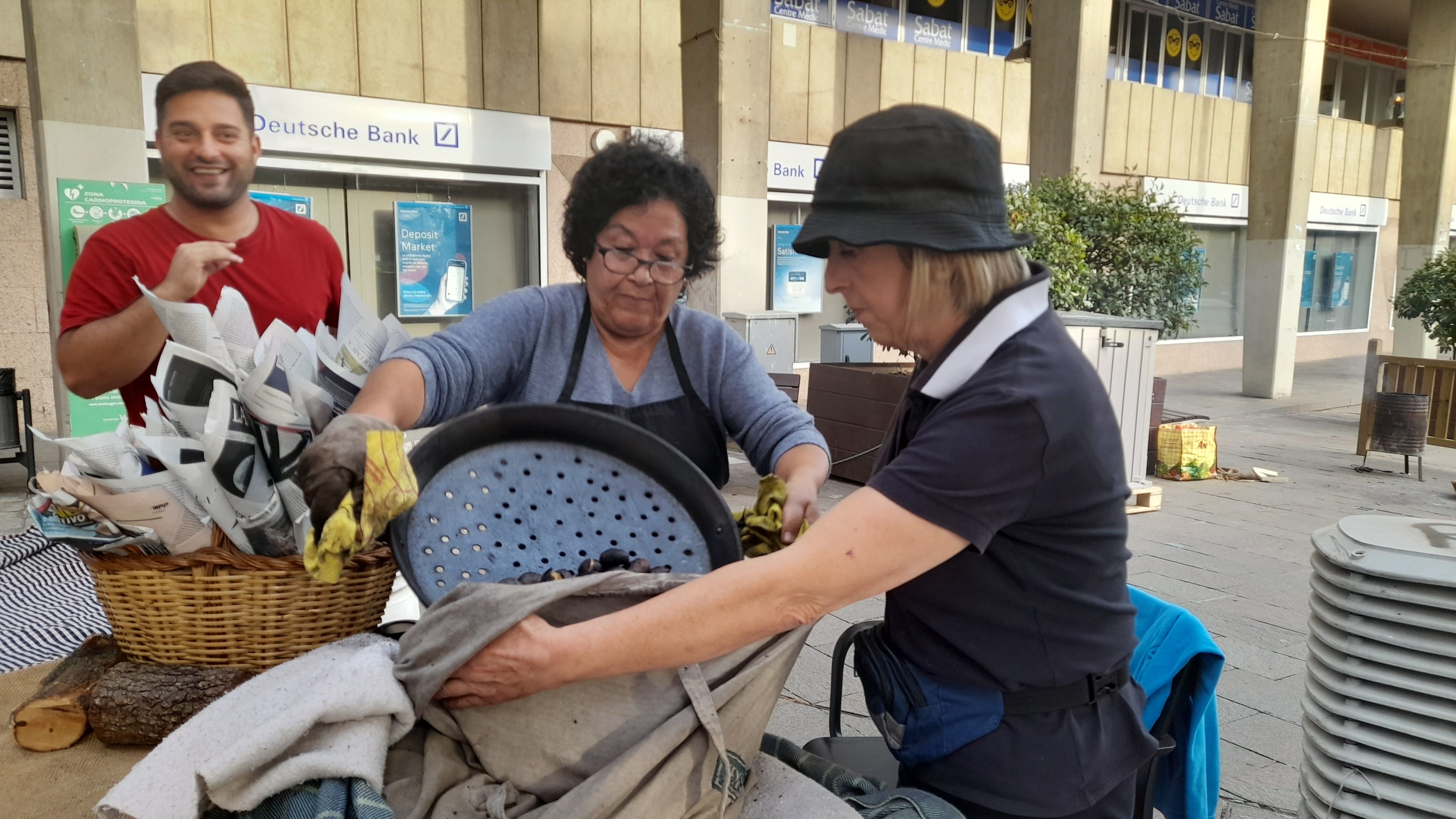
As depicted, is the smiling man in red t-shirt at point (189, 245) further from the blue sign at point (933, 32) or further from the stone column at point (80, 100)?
the blue sign at point (933, 32)

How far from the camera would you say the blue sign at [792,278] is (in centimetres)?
1176

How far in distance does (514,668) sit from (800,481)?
2.32ft

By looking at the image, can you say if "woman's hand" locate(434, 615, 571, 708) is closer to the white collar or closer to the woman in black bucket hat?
the woman in black bucket hat

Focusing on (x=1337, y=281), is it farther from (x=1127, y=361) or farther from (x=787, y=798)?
(x=787, y=798)

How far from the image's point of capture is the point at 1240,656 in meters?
4.13

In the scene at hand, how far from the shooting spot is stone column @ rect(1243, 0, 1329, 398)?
1241cm

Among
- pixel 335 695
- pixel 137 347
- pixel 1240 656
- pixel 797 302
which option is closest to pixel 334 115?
pixel 797 302

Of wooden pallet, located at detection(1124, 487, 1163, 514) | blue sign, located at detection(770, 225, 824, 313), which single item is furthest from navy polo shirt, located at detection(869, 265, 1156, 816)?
blue sign, located at detection(770, 225, 824, 313)

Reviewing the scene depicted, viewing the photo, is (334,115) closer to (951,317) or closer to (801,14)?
(801,14)

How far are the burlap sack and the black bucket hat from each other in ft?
1.69

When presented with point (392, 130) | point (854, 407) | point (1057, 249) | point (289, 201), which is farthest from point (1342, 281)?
point (289, 201)

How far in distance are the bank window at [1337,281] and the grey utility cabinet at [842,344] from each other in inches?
518

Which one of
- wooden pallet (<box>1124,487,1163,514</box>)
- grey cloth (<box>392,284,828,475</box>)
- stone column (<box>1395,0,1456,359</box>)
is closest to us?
grey cloth (<box>392,284,828,475</box>)

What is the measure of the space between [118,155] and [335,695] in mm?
6248
